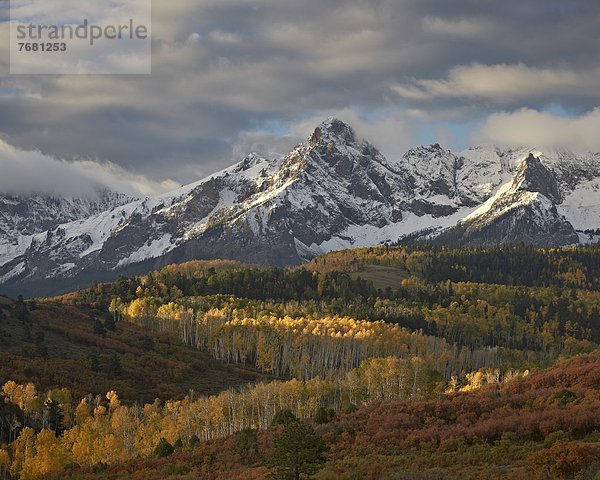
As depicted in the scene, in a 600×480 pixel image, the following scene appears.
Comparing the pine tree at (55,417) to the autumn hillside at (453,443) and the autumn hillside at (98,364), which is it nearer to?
the autumn hillside at (98,364)

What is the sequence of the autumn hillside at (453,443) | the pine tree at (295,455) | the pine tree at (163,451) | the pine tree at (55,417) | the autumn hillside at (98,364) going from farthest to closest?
the autumn hillside at (98,364) < the pine tree at (55,417) < the pine tree at (163,451) < the pine tree at (295,455) < the autumn hillside at (453,443)

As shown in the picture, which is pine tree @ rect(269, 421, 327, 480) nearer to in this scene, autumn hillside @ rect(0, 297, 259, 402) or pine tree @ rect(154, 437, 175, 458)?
pine tree @ rect(154, 437, 175, 458)

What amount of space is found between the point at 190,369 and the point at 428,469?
445 feet

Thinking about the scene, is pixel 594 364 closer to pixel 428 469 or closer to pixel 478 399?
pixel 478 399

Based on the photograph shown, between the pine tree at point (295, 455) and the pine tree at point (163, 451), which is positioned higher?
the pine tree at point (295, 455)

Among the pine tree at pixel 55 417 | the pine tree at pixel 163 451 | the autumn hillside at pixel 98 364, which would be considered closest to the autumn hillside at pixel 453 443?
the pine tree at pixel 163 451

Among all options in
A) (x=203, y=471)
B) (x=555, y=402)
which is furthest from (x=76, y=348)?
(x=555, y=402)

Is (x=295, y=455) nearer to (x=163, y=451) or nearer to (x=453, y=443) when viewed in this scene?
(x=453, y=443)

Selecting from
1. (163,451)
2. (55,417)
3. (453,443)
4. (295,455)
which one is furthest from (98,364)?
(295,455)

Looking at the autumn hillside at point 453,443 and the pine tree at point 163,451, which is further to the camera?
the pine tree at point 163,451

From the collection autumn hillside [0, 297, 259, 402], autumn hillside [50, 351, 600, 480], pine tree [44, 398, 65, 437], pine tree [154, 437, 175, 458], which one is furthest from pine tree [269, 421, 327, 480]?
autumn hillside [0, 297, 259, 402]

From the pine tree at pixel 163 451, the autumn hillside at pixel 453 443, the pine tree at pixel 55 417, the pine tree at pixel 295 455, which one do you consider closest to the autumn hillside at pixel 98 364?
the pine tree at pixel 55 417

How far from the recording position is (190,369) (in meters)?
180

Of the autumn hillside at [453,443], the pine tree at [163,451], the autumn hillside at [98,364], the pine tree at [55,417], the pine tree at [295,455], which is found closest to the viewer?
the autumn hillside at [453,443]
